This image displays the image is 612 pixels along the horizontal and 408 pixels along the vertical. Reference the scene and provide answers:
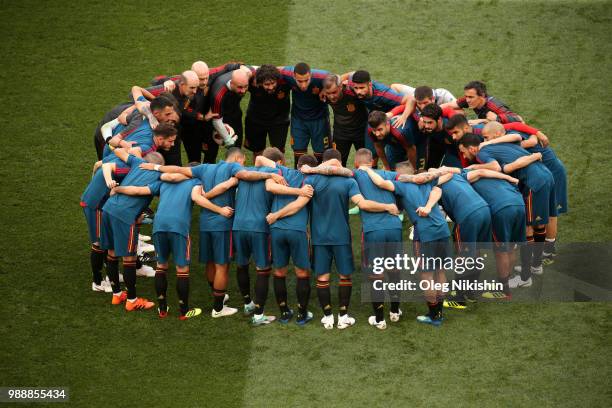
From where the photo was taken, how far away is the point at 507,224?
10500 mm

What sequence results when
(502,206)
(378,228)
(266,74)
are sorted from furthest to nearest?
1. (266,74)
2. (502,206)
3. (378,228)

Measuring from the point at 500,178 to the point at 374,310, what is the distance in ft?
6.45

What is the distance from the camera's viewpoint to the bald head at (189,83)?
38.2 ft

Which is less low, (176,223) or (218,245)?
(176,223)

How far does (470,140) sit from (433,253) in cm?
144

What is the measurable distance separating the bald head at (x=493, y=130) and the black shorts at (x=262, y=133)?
9.38 ft

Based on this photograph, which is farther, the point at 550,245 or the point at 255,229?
the point at 550,245

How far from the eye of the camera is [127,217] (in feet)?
34.0

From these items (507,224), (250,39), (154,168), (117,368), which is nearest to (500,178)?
(507,224)

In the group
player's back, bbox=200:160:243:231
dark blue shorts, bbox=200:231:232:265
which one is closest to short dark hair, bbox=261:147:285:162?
player's back, bbox=200:160:243:231

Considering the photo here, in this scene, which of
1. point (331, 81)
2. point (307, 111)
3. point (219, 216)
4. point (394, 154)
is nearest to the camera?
point (219, 216)

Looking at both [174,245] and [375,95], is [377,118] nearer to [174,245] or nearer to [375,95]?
[375,95]

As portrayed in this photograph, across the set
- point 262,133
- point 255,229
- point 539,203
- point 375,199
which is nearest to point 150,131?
point 262,133

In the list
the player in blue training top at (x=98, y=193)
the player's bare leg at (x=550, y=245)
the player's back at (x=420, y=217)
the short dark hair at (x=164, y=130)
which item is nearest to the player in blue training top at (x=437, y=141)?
the player's bare leg at (x=550, y=245)
